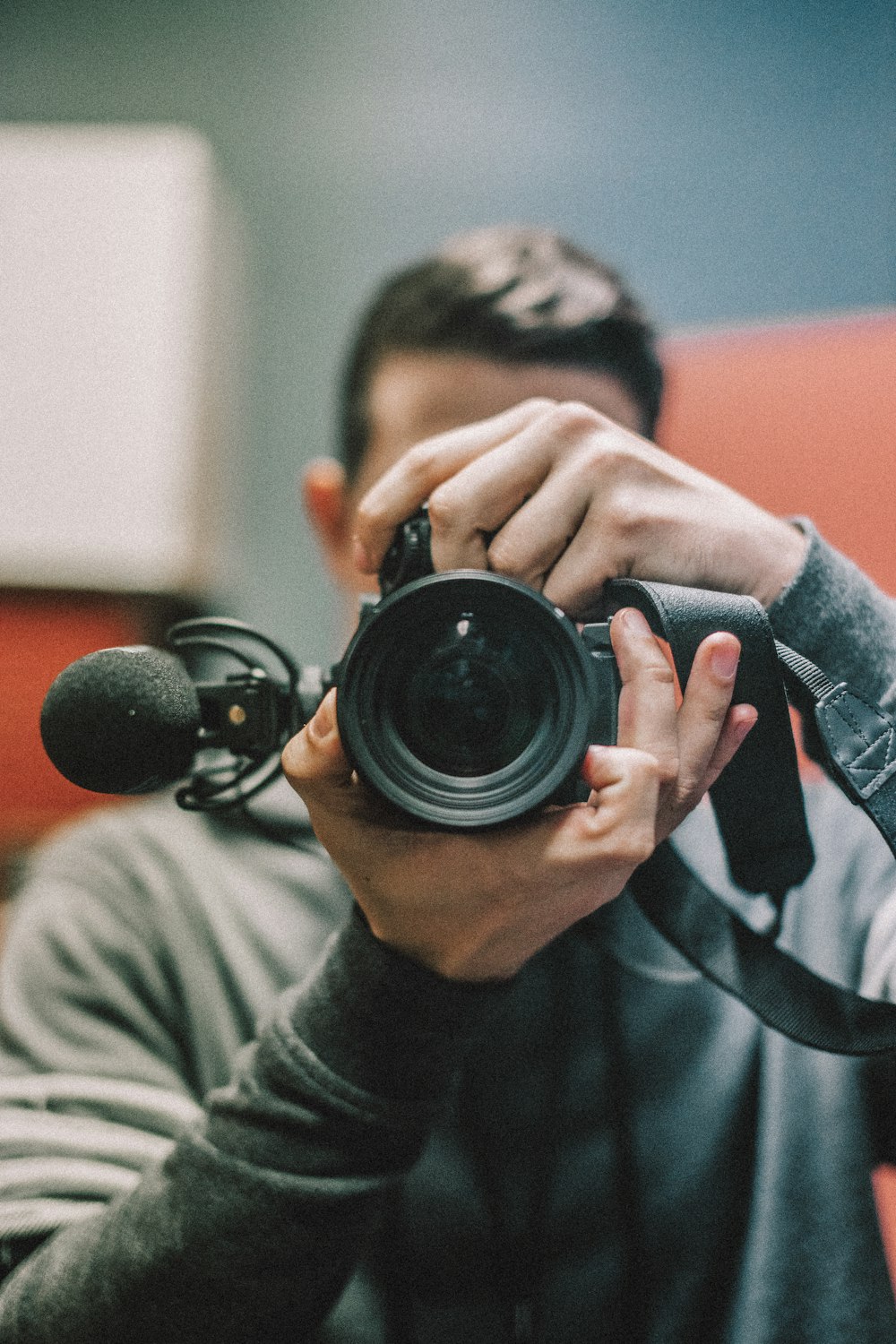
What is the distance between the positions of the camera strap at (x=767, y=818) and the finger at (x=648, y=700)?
0.01 m

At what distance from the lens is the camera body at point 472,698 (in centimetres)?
34

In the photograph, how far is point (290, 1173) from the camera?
0.39 metres

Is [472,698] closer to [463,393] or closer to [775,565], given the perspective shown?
[775,565]

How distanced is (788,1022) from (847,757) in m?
0.13

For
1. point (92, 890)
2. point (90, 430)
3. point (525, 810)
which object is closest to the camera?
point (525, 810)

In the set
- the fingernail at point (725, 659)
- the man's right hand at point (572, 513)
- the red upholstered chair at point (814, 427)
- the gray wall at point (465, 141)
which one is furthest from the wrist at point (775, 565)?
the gray wall at point (465, 141)

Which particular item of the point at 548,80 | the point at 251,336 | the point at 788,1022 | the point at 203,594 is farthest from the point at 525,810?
the point at 548,80

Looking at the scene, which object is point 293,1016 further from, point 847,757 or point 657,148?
point 657,148

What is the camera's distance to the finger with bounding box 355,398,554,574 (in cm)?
44

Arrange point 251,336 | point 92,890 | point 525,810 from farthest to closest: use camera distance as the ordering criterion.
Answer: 1. point 251,336
2. point 92,890
3. point 525,810

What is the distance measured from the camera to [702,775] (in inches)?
14.7

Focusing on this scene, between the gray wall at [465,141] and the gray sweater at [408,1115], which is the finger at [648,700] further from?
the gray wall at [465,141]

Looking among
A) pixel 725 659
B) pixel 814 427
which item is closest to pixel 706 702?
pixel 725 659

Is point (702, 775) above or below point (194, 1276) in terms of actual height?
above
